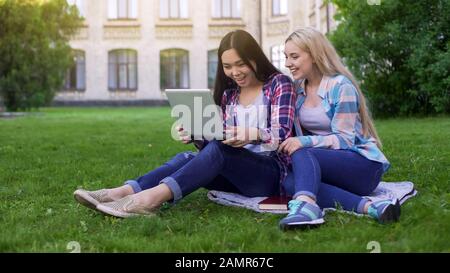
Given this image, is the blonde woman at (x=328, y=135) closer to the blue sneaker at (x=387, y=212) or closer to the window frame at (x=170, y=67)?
Answer: the blue sneaker at (x=387, y=212)

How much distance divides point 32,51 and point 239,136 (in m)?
19.4

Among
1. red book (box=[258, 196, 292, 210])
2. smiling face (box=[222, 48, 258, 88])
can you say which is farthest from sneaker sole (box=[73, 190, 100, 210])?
smiling face (box=[222, 48, 258, 88])

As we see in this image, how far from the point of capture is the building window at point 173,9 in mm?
32688

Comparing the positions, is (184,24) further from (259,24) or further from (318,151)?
(318,151)

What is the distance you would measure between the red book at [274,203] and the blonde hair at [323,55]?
0.63m

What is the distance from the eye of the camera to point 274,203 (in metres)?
3.95

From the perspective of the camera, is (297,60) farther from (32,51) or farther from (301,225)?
(32,51)

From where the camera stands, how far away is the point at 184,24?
32.5 meters

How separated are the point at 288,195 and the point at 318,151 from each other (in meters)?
0.37

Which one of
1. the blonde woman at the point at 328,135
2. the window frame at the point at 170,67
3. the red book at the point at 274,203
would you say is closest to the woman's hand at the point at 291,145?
the blonde woman at the point at 328,135

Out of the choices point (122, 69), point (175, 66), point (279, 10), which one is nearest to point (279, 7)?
point (279, 10)

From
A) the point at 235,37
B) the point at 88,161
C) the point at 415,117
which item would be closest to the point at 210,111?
the point at 235,37

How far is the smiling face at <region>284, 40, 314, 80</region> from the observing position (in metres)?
3.93

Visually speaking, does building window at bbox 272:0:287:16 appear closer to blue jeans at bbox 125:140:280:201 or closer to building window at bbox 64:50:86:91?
building window at bbox 64:50:86:91
